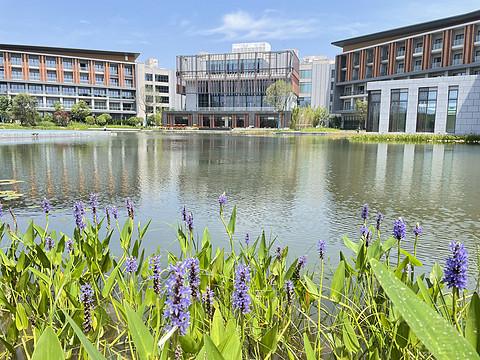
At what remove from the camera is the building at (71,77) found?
2960 inches

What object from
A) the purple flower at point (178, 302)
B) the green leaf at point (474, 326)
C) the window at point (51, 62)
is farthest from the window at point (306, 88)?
the purple flower at point (178, 302)

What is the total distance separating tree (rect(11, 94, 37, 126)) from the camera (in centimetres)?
4925

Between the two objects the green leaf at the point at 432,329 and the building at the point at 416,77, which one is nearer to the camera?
the green leaf at the point at 432,329

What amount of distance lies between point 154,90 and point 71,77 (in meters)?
16.9

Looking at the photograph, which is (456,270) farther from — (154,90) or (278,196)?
(154,90)

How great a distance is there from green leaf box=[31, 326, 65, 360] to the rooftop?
217 ft

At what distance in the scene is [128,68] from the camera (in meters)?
85.2

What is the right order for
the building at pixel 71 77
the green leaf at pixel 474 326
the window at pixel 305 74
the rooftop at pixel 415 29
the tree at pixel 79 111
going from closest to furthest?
the green leaf at pixel 474 326
the rooftop at pixel 415 29
the tree at pixel 79 111
the building at pixel 71 77
the window at pixel 305 74

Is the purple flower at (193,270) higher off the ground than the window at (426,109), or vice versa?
the window at (426,109)

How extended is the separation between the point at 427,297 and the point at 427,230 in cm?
460

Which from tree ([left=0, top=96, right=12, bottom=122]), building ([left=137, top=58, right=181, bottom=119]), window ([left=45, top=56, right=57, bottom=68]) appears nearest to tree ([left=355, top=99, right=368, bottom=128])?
building ([left=137, top=58, right=181, bottom=119])

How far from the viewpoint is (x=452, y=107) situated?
38.1 metres

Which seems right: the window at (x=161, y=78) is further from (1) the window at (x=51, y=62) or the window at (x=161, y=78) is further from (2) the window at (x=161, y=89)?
(1) the window at (x=51, y=62)

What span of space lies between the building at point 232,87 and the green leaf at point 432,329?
72.0 metres
